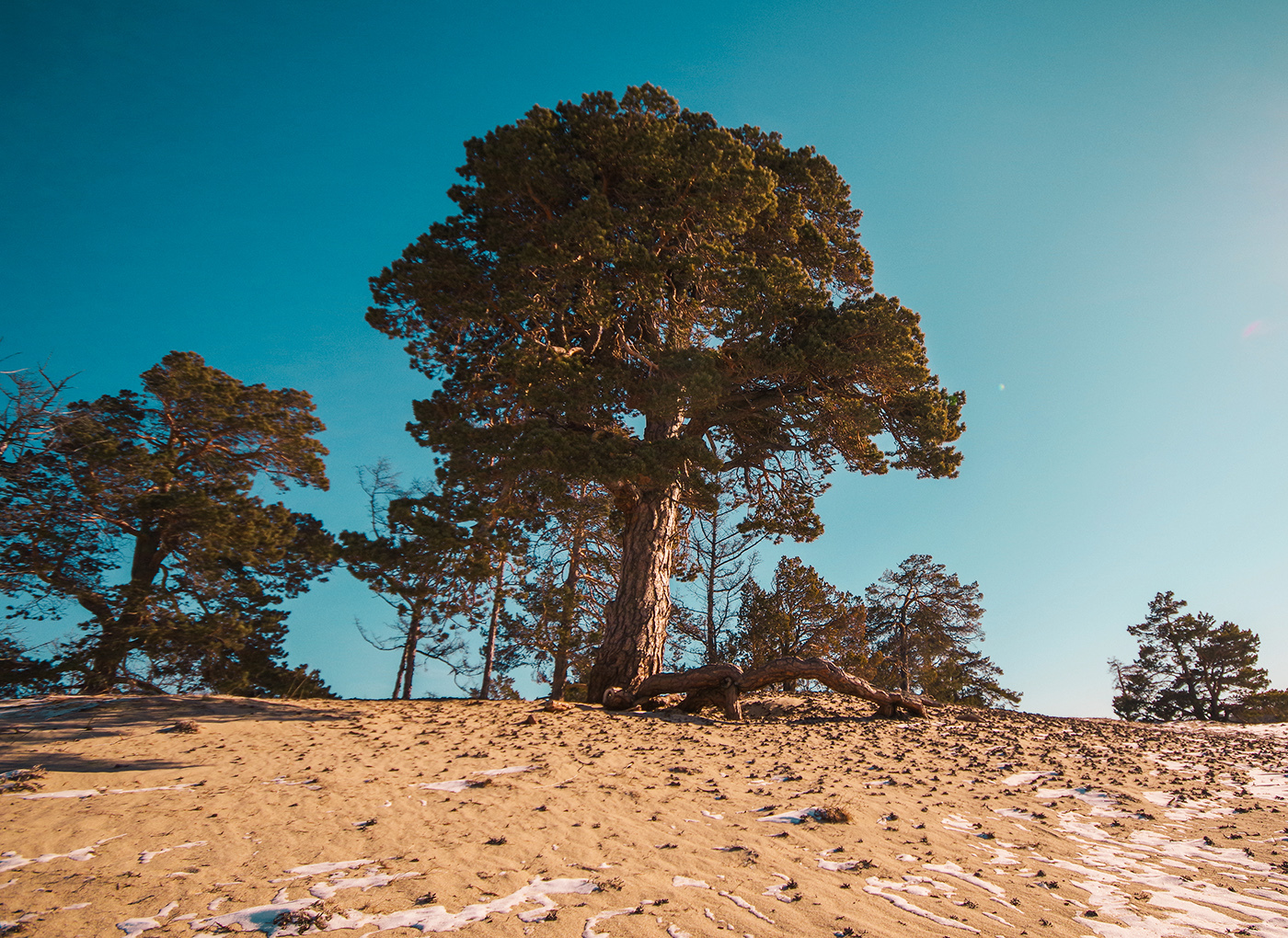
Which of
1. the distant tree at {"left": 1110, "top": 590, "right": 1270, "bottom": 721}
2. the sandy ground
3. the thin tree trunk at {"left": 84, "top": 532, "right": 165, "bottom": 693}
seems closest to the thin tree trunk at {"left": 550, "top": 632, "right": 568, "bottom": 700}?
the sandy ground

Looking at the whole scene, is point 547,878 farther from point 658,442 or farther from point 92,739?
point 658,442

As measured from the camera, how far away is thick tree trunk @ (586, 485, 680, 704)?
10.8m

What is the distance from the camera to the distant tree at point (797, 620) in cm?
1847

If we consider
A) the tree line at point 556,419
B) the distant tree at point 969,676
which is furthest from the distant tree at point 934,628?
the tree line at point 556,419

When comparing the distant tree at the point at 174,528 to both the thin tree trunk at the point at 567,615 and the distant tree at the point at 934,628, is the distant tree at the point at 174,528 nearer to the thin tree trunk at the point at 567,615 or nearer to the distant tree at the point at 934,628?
the thin tree trunk at the point at 567,615

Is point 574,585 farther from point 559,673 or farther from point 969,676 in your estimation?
point 969,676

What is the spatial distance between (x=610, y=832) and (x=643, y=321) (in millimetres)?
9081

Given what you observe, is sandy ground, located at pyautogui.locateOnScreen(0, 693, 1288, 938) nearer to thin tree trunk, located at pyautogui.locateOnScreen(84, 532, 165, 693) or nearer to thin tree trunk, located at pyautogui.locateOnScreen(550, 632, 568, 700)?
thin tree trunk, located at pyautogui.locateOnScreen(84, 532, 165, 693)

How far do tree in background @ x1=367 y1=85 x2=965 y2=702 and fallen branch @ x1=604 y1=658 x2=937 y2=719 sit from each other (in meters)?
0.46

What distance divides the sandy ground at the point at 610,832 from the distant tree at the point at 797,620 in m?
10.2

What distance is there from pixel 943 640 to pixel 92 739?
26.0 meters

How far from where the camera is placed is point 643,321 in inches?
461

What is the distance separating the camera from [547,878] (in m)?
3.77

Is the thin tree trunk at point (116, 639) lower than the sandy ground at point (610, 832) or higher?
higher
